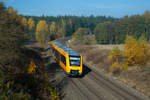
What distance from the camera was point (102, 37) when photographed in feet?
252

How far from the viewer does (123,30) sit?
70000 mm

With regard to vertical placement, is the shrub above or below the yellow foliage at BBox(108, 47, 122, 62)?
below

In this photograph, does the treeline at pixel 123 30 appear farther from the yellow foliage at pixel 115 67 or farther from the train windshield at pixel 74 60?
the train windshield at pixel 74 60

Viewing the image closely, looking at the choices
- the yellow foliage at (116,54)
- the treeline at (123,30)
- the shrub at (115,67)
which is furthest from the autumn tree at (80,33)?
the shrub at (115,67)

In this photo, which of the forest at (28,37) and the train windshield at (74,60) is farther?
the train windshield at (74,60)

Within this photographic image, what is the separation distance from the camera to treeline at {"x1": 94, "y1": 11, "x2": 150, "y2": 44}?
68.8 metres

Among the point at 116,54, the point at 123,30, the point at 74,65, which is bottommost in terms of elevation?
the point at 74,65

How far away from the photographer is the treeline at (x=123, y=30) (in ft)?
226

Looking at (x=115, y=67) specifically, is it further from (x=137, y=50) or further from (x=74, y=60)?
(x=74, y=60)

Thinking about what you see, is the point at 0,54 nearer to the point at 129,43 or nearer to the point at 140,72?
the point at 129,43

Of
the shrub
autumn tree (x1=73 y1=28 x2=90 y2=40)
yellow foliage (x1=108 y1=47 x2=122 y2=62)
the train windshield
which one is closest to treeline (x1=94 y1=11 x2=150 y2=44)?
autumn tree (x1=73 y1=28 x2=90 y2=40)

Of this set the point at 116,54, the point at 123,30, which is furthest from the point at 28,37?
the point at 123,30

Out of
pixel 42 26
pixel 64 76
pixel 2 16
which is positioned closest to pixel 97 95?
pixel 64 76

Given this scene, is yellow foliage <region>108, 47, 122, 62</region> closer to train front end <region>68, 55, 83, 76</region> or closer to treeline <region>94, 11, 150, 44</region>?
train front end <region>68, 55, 83, 76</region>
